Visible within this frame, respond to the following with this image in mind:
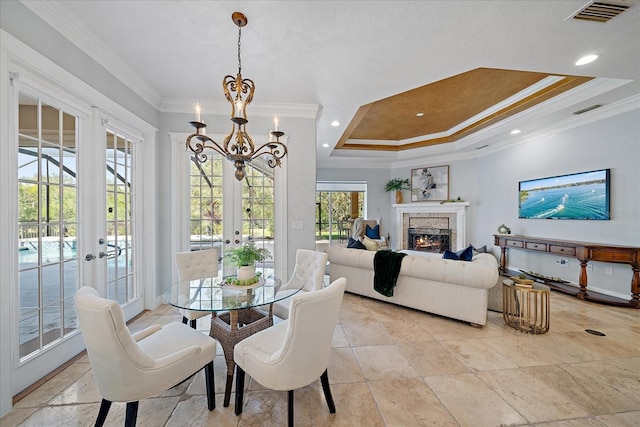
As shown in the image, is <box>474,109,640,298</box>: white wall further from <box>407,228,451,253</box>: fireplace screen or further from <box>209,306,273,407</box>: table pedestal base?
<box>209,306,273,407</box>: table pedestal base

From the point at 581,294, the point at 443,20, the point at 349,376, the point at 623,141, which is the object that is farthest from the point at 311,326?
the point at 623,141

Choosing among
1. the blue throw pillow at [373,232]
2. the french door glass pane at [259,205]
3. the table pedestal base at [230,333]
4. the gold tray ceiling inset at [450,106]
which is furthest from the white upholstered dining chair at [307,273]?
the blue throw pillow at [373,232]

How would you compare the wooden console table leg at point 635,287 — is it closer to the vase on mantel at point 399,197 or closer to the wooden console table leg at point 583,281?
the wooden console table leg at point 583,281

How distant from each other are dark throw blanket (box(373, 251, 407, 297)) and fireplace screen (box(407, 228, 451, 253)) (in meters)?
3.87

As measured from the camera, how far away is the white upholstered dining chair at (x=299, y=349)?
4.32 ft

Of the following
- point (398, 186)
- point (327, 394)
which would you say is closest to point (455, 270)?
point (327, 394)

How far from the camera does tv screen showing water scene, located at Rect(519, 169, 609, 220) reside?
374cm

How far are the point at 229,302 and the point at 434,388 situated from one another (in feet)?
5.37

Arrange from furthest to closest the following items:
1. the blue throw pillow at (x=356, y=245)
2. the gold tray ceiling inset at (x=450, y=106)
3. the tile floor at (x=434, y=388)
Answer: the blue throw pillow at (x=356, y=245) → the gold tray ceiling inset at (x=450, y=106) → the tile floor at (x=434, y=388)

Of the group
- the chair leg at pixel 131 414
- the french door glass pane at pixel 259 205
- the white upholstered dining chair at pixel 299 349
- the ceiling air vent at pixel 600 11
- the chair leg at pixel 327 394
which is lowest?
the chair leg at pixel 327 394

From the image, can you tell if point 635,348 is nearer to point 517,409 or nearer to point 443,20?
point 517,409

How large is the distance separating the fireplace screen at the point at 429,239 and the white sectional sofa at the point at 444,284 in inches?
140

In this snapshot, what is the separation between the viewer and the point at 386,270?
3.36 metres

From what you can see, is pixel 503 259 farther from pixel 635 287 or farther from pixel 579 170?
pixel 579 170
